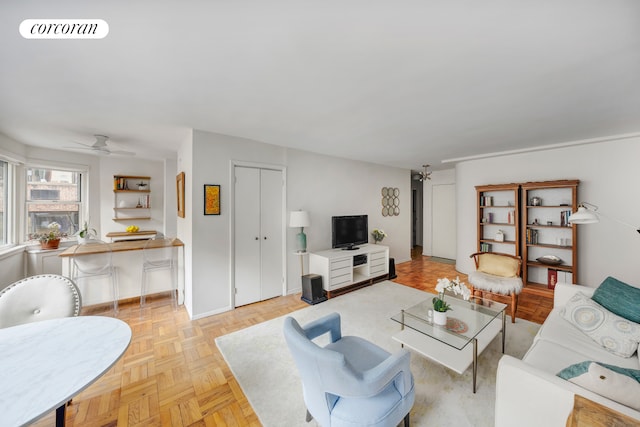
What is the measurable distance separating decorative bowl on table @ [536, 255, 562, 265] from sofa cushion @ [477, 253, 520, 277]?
3.82 ft

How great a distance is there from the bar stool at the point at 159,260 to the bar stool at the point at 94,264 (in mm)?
373

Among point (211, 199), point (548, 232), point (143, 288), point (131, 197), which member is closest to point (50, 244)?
point (131, 197)

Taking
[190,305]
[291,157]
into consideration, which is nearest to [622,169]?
[291,157]

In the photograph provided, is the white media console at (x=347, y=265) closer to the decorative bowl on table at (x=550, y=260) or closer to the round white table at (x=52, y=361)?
the decorative bowl on table at (x=550, y=260)

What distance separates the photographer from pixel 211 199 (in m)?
3.20

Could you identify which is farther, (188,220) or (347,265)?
(347,265)

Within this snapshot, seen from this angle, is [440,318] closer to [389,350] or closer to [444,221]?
[389,350]

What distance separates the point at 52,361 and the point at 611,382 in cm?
269

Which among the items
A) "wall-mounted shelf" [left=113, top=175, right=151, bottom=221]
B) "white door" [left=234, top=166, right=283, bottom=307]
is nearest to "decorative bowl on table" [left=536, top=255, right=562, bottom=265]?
"white door" [left=234, top=166, right=283, bottom=307]

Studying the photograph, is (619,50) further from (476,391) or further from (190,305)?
(190,305)

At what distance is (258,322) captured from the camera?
9.88 feet

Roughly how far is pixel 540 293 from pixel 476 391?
3164 millimetres

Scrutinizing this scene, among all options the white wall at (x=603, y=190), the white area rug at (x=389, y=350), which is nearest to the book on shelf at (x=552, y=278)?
the white wall at (x=603, y=190)

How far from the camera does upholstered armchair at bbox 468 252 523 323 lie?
3059mm
